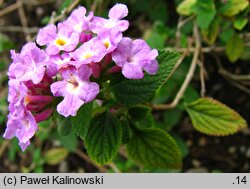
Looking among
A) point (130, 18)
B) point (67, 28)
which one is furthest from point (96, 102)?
point (130, 18)

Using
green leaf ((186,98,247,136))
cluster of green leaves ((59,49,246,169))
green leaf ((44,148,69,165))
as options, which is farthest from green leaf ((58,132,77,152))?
green leaf ((186,98,247,136))

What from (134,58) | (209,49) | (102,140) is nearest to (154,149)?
(102,140)

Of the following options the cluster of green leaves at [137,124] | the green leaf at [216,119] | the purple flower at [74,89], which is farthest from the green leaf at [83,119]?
the green leaf at [216,119]

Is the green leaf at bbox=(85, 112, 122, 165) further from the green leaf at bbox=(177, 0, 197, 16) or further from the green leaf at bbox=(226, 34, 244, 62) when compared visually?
the green leaf at bbox=(226, 34, 244, 62)

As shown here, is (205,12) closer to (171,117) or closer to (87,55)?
(171,117)

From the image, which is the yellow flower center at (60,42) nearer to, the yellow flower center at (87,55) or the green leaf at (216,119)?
the yellow flower center at (87,55)

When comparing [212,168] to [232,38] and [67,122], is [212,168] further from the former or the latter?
[67,122]
